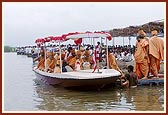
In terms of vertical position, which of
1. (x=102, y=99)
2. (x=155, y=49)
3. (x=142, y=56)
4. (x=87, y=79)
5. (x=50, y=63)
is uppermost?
(x=155, y=49)

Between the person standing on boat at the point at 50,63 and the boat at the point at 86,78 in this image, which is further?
the person standing on boat at the point at 50,63

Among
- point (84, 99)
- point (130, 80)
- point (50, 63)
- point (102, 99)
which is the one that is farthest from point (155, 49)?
point (50, 63)

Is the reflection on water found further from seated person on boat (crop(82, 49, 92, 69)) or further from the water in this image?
seated person on boat (crop(82, 49, 92, 69))

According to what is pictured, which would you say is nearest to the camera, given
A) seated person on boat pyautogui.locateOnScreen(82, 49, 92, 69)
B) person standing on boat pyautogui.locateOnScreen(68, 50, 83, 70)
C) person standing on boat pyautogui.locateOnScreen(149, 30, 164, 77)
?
person standing on boat pyautogui.locateOnScreen(149, 30, 164, 77)

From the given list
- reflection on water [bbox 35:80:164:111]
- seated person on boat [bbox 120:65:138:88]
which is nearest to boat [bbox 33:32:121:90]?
reflection on water [bbox 35:80:164:111]

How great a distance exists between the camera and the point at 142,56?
1348 cm

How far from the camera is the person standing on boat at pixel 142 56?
1341 centimetres

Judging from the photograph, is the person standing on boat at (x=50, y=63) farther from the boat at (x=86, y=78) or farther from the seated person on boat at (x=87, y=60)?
the boat at (x=86, y=78)

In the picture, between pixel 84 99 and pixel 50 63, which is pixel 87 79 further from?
pixel 50 63

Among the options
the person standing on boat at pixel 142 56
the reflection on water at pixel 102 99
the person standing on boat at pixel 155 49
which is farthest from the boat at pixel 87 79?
the person standing on boat at pixel 155 49

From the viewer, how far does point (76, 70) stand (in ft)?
43.3

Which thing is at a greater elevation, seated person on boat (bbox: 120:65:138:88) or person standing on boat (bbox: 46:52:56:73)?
person standing on boat (bbox: 46:52:56:73)

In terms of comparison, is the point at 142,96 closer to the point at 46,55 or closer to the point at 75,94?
the point at 75,94

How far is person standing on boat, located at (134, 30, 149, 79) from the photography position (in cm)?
1341
